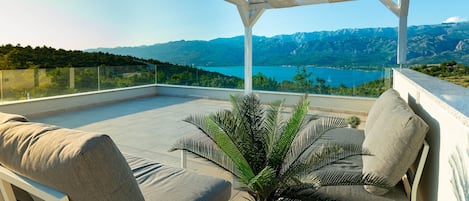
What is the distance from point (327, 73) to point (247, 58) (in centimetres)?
207

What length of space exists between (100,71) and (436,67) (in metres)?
8.33

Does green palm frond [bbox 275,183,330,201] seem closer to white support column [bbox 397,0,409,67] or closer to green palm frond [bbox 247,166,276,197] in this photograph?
green palm frond [bbox 247,166,276,197]

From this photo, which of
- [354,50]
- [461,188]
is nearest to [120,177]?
[461,188]

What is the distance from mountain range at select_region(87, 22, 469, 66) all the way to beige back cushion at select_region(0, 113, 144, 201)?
7.16 m

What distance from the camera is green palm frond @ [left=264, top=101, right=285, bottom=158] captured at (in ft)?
6.22

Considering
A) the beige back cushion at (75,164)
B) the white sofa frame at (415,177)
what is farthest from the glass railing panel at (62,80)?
the white sofa frame at (415,177)

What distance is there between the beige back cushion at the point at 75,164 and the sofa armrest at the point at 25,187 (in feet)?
0.07

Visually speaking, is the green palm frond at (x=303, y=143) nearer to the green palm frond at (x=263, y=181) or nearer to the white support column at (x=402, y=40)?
the green palm frond at (x=263, y=181)

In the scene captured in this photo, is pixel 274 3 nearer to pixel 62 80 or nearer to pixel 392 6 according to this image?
pixel 392 6

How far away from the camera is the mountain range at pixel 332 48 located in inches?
308

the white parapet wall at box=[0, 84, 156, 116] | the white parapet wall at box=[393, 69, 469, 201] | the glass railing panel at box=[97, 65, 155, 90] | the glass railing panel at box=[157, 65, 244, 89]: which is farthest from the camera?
the glass railing panel at box=[157, 65, 244, 89]

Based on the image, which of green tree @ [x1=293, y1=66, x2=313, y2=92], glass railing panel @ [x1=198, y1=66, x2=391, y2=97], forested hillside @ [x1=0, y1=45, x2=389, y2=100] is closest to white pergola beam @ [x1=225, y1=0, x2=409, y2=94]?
glass railing panel @ [x1=198, y1=66, x2=391, y2=97]

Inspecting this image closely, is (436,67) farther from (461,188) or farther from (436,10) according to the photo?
(461,188)

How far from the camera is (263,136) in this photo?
199 cm
